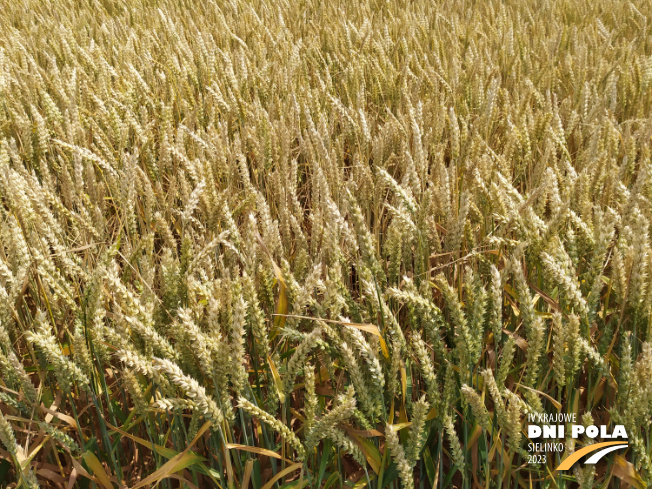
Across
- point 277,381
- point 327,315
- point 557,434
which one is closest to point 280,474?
point 277,381

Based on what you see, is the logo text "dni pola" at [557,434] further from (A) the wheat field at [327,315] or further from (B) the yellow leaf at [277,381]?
(B) the yellow leaf at [277,381]

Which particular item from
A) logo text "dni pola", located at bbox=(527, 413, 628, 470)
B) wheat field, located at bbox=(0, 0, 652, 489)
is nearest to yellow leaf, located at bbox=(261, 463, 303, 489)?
wheat field, located at bbox=(0, 0, 652, 489)

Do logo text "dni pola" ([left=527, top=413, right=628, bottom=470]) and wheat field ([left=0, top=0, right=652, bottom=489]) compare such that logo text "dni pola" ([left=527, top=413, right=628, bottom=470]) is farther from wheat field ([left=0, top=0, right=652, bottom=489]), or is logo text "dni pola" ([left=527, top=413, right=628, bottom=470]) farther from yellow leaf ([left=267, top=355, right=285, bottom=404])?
yellow leaf ([left=267, top=355, right=285, bottom=404])

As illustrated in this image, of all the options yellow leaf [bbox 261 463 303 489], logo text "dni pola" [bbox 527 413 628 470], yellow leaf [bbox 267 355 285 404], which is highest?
yellow leaf [bbox 267 355 285 404]

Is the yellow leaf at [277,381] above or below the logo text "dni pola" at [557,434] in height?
above

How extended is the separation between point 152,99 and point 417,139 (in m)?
1.09

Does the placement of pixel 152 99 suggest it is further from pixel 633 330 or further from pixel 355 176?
pixel 633 330

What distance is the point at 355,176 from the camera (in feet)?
4.36

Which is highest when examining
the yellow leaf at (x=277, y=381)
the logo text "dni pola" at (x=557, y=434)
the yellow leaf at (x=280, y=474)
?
the yellow leaf at (x=277, y=381)

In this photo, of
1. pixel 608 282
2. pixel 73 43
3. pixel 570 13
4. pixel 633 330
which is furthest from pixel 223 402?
pixel 570 13

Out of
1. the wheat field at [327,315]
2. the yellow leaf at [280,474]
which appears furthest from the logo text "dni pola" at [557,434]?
the yellow leaf at [280,474]

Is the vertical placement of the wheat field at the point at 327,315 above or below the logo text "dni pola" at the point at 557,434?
above

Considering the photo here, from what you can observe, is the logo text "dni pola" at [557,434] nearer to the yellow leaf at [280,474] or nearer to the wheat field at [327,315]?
the wheat field at [327,315]

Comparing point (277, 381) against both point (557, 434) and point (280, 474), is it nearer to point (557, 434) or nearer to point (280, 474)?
point (280, 474)
